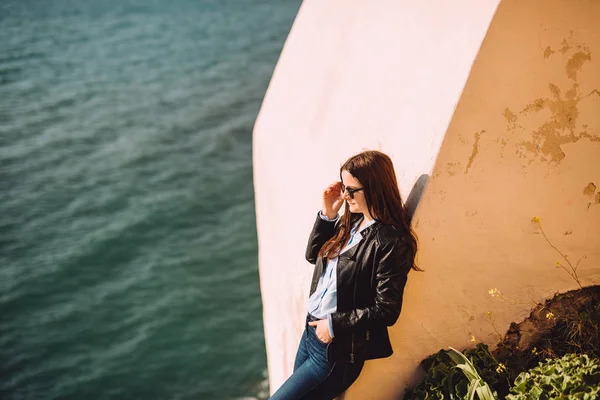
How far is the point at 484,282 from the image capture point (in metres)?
3.58

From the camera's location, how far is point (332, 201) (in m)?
3.54

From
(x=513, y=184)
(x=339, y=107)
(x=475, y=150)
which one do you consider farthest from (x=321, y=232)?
(x=339, y=107)

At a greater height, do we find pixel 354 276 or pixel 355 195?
pixel 355 195

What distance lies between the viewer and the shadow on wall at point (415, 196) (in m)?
3.26

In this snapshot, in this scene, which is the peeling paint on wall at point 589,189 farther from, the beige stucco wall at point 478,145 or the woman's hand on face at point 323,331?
the woman's hand on face at point 323,331

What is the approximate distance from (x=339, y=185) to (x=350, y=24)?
1844 millimetres

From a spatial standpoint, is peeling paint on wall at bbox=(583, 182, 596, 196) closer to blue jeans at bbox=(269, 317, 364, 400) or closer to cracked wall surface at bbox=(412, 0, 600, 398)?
cracked wall surface at bbox=(412, 0, 600, 398)

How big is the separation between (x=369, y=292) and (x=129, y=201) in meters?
6.84

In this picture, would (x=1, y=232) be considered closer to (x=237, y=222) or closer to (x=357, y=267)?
(x=237, y=222)

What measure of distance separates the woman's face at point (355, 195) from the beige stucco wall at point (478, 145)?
35 centimetres

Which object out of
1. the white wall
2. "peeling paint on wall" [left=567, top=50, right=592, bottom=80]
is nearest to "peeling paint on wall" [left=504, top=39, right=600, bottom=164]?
"peeling paint on wall" [left=567, top=50, right=592, bottom=80]

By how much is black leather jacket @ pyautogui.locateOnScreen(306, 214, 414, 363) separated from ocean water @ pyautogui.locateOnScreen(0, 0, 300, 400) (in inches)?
153

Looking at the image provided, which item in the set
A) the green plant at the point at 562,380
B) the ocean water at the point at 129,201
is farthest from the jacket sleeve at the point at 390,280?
the ocean water at the point at 129,201

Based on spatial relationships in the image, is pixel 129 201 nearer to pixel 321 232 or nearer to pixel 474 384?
pixel 321 232
